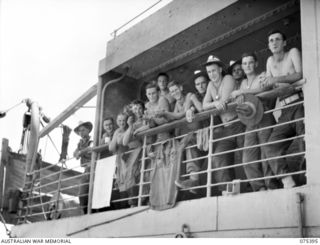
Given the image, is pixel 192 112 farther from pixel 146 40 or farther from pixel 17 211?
pixel 17 211

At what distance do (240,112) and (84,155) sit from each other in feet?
13.2

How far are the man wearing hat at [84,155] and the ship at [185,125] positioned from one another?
8.9 inches

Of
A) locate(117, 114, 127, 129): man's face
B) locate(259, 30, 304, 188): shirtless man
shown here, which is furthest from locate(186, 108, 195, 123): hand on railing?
locate(117, 114, 127, 129): man's face

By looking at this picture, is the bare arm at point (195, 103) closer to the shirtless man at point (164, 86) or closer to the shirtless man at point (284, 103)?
the shirtless man at point (164, 86)

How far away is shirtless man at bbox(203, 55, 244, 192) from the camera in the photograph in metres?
6.03

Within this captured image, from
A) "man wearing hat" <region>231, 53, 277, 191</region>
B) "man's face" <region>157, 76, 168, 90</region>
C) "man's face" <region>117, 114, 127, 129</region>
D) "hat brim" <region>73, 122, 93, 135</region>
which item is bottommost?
"man wearing hat" <region>231, 53, 277, 191</region>

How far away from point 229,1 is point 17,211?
5.80 m

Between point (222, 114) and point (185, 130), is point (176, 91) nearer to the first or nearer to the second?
point (185, 130)

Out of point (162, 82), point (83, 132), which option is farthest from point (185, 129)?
point (83, 132)

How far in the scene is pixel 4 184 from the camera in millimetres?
10594

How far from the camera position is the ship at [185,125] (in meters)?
5.07

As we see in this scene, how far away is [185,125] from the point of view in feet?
21.6

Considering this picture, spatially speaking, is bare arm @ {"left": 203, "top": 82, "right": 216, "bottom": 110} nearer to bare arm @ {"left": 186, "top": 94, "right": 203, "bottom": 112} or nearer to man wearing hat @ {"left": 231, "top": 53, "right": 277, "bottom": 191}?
bare arm @ {"left": 186, "top": 94, "right": 203, "bottom": 112}

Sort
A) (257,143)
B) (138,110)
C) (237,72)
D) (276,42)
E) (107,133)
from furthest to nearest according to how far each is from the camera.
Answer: (107,133)
(138,110)
(237,72)
(276,42)
(257,143)
